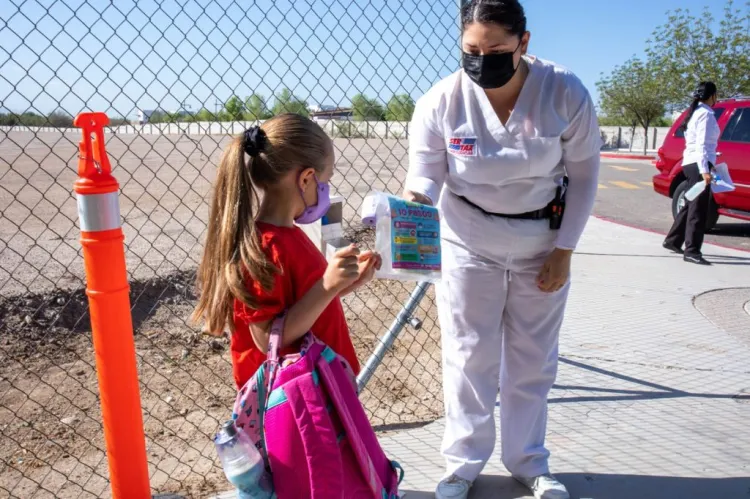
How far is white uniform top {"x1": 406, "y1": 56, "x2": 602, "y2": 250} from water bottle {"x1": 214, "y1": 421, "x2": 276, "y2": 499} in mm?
1078

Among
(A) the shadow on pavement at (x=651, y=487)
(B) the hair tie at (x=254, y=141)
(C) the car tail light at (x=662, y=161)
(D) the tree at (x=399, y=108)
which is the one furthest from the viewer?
(C) the car tail light at (x=662, y=161)

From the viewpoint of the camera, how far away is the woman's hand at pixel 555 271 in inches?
96.2

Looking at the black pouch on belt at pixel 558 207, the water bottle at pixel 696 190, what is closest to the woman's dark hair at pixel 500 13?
the black pouch on belt at pixel 558 207

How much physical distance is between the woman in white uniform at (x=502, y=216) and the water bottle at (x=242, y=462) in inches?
40.3

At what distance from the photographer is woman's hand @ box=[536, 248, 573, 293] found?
8.02 ft

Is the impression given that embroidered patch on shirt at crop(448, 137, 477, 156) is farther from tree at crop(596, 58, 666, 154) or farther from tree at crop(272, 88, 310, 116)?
tree at crop(596, 58, 666, 154)

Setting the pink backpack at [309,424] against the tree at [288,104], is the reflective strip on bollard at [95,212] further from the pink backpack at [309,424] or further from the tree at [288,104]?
the tree at [288,104]

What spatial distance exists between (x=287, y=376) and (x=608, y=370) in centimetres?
284

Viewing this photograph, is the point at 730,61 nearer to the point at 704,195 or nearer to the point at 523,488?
the point at 704,195

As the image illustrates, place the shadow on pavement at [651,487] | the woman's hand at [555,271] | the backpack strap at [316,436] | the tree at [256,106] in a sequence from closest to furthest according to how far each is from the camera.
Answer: the backpack strap at [316,436] < the woman's hand at [555,271] < the shadow on pavement at [651,487] < the tree at [256,106]

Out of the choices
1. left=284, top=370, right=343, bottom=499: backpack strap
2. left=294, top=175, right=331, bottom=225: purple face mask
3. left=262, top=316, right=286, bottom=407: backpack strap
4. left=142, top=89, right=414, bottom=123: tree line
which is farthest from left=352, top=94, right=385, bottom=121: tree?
left=284, top=370, right=343, bottom=499: backpack strap

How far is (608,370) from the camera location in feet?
13.1

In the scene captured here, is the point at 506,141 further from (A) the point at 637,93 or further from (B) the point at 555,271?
(A) the point at 637,93

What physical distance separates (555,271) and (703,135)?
562cm
